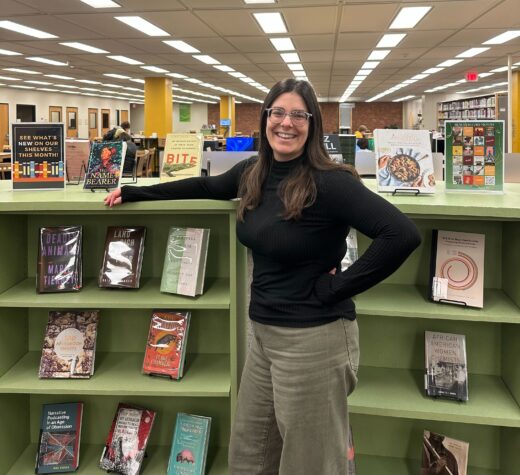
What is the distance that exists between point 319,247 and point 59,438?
1520mm

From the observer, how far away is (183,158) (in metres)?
2.26

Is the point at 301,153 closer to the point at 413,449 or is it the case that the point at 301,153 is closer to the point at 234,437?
the point at 234,437

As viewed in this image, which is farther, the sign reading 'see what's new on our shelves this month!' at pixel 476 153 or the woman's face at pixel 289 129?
the sign reading 'see what's new on our shelves this month!' at pixel 476 153

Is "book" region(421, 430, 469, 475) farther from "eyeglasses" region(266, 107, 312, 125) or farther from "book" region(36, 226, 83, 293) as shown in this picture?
"book" region(36, 226, 83, 293)

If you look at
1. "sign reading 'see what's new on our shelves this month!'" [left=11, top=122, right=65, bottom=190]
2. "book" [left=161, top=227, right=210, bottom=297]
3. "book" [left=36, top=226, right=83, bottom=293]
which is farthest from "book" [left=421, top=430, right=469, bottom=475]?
"sign reading 'see what's new on our shelves this month!'" [left=11, top=122, right=65, bottom=190]

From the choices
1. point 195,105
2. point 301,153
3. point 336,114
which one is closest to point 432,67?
point 301,153

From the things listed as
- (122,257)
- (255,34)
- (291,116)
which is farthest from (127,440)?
(255,34)

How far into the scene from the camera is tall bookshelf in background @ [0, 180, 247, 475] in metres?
2.04

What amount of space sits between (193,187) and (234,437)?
2.77 ft

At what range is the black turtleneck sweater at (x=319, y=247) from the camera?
4.57ft

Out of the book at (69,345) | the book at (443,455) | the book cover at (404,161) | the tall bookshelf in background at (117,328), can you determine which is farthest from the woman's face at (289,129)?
the book at (443,455)

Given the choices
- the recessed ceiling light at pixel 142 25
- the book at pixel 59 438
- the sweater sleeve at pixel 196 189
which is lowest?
the book at pixel 59 438

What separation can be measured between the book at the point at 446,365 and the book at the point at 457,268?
211mm

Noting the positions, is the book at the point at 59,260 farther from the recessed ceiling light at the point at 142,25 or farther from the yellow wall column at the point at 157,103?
the yellow wall column at the point at 157,103
